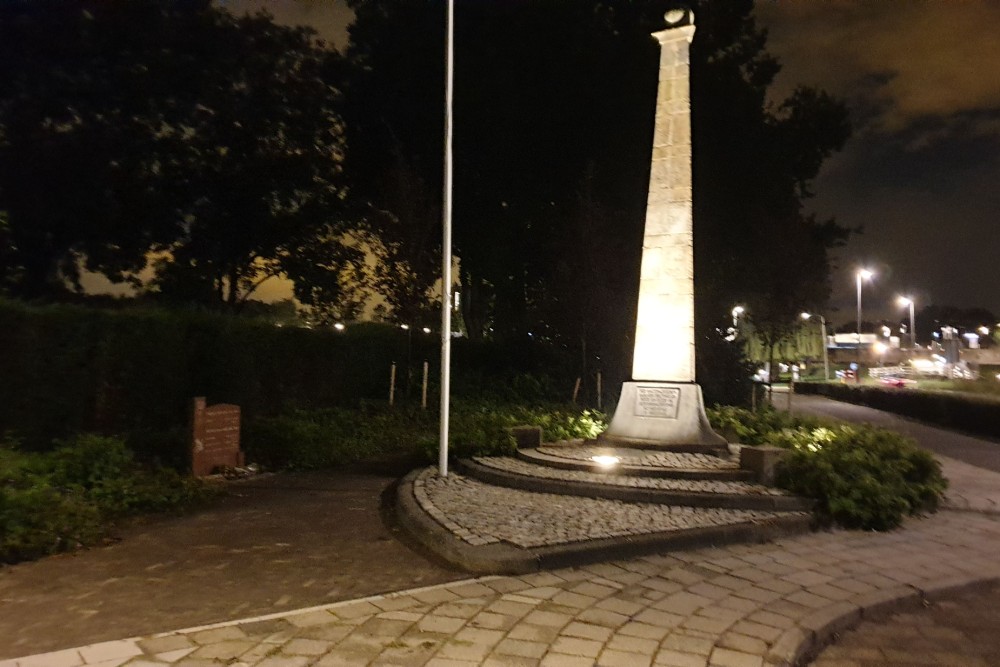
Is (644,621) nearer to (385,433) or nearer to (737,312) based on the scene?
(385,433)

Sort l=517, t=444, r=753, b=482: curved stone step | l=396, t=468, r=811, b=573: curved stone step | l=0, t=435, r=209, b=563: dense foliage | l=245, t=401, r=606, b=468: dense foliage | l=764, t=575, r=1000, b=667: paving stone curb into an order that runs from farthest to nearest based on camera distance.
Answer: l=245, t=401, r=606, b=468: dense foliage < l=517, t=444, r=753, b=482: curved stone step < l=0, t=435, r=209, b=563: dense foliage < l=396, t=468, r=811, b=573: curved stone step < l=764, t=575, r=1000, b=667: paving stone curb

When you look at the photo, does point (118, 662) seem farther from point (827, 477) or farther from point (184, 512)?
point (827, 477)

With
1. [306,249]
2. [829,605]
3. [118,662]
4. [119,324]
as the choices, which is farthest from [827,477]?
[306,249]

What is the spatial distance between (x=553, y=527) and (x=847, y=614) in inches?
105

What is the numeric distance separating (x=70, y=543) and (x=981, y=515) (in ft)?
31.2

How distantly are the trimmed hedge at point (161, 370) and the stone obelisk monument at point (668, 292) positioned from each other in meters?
6.38

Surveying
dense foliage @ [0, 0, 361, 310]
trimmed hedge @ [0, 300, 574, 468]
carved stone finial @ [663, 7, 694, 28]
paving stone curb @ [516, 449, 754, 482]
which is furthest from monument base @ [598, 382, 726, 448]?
dense foliage @ [0, 0, 361, 310]

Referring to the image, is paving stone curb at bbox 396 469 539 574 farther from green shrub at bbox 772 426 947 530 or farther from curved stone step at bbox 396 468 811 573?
green shrub at bbox 772 426 947 530

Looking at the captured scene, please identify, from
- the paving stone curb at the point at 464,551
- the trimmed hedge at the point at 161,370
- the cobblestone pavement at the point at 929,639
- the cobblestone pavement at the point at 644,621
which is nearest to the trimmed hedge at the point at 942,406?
the trimmed hedge at the point at 161,370

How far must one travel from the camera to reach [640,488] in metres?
8.56

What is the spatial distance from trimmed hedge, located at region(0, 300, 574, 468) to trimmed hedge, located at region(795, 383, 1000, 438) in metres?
13.9

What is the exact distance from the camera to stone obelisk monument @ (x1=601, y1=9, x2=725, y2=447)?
11625 mm

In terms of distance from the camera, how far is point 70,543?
6598mm

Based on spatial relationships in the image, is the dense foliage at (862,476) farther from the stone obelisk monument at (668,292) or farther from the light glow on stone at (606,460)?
the light glow on stone at (606,460)
